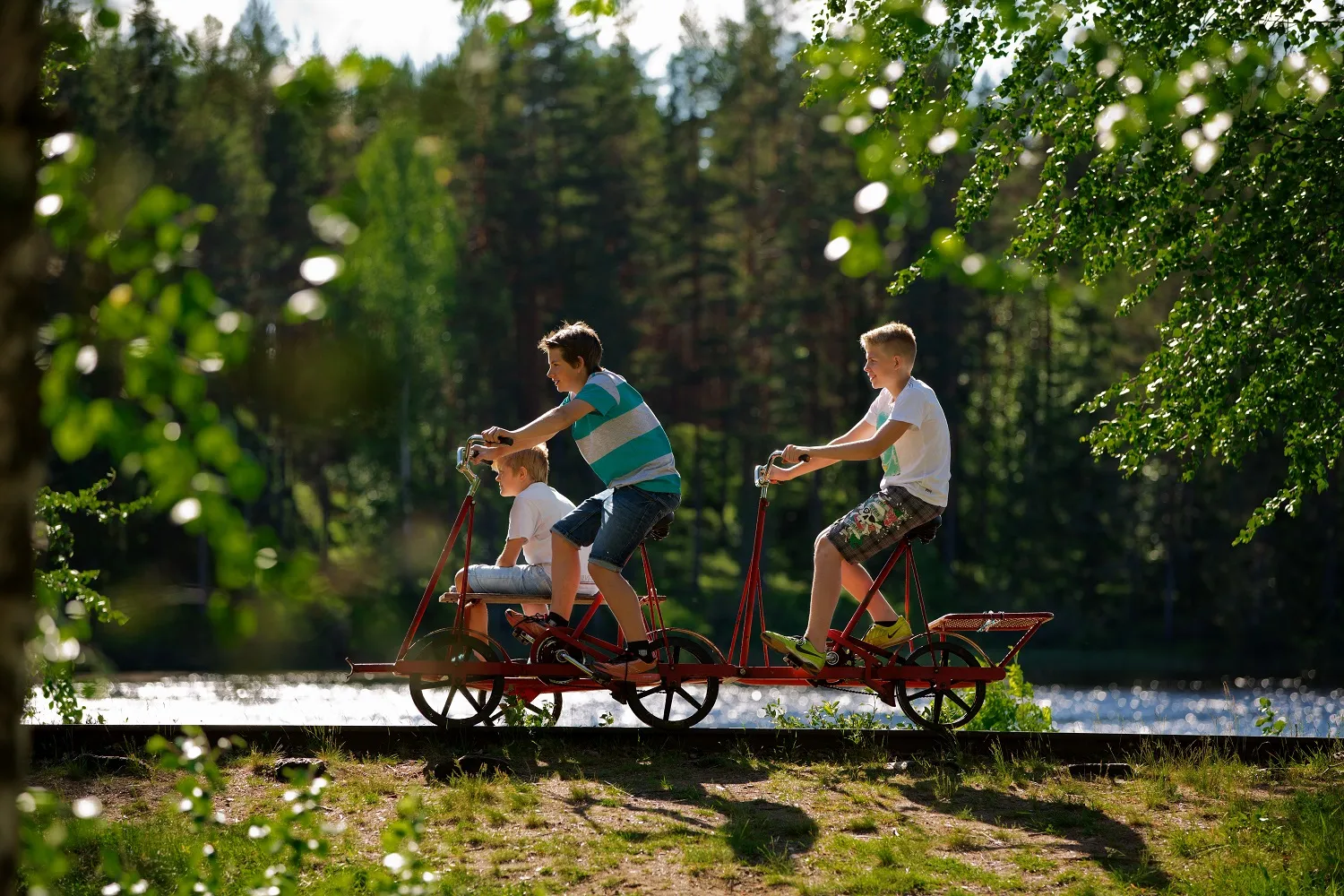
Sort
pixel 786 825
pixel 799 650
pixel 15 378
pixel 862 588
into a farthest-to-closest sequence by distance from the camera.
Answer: pixel 862 588 < pixel 799 650 < pixel 786 825 < pixel 15 378

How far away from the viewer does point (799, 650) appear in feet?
23.9

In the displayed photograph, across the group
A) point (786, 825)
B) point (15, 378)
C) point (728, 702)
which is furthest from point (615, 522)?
point (728, 702)

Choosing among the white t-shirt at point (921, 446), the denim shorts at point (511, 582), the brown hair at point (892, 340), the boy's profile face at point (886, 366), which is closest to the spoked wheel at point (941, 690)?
the white t-shirt at point (921, 446)

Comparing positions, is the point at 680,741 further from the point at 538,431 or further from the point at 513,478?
the point at 538,431

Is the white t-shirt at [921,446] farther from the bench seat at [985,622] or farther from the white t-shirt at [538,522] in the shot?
the white t-shirt at [538,522]

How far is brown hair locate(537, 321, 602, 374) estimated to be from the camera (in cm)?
730

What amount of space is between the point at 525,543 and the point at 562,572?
552 mm

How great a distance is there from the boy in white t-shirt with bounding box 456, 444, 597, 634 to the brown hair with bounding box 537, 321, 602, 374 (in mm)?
624

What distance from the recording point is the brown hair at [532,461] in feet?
25.7

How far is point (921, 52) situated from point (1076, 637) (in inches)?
1376

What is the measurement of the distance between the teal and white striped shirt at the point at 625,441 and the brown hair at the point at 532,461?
2.02ft

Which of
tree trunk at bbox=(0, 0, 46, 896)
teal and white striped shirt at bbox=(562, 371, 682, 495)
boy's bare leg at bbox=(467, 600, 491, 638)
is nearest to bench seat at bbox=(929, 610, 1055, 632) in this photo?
teal and white striped shirt at bbox=(562, 371, 682, 495)

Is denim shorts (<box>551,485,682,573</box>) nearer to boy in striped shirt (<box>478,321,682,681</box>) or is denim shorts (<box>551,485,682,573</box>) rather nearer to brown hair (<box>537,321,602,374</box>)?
boy in striped shirt (<box>478,321,682,681</box>)

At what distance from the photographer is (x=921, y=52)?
870 centimetres
